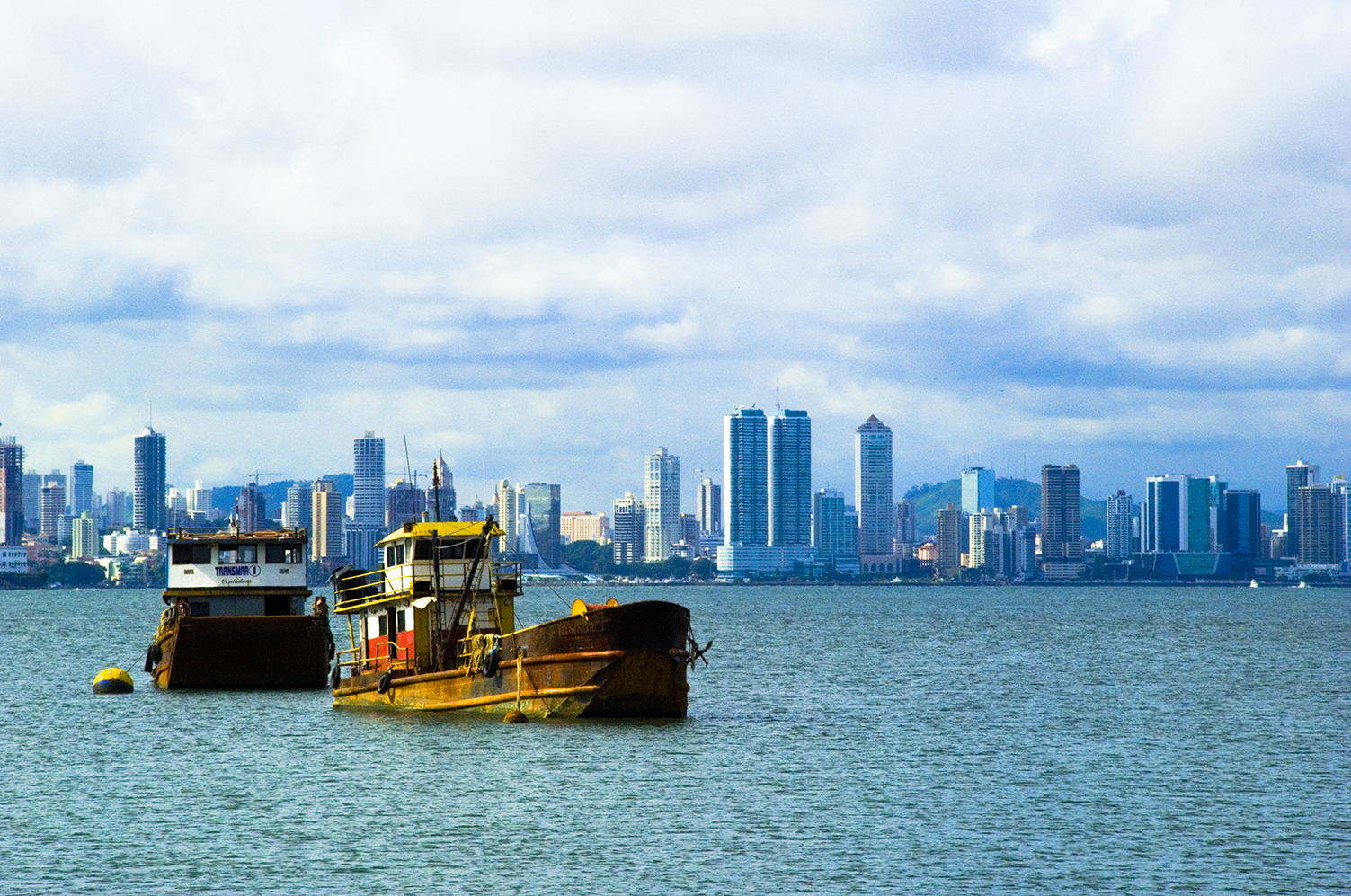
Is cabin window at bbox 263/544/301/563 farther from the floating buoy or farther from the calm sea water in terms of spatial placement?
the floating buoy

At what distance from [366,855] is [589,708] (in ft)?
54.0

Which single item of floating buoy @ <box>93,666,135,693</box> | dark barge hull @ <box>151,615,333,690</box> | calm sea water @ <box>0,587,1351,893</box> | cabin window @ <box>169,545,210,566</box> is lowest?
calm sea water @ <box>0,587,1351,893</box>

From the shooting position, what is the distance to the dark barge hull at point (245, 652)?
220 ft

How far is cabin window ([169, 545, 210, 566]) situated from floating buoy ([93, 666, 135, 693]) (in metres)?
8.81

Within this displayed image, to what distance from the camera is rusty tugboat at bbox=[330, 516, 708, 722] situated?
2021 inches

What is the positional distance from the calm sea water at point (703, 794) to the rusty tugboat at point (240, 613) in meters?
1.18

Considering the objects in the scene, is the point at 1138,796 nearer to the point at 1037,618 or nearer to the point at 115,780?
the point at 115,780

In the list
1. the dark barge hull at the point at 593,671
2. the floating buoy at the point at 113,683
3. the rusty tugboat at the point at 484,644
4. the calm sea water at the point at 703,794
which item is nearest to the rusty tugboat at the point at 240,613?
the calm sea water at the point at 703,794

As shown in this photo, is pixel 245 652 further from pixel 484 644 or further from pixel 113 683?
pixel 484 644

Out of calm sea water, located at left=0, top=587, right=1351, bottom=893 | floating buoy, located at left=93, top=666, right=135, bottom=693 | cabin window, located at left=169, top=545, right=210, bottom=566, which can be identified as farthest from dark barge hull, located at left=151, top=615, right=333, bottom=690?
floating buoy, located at left=93, top=666, right=135, bottom=693

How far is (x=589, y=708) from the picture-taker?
52.2 m

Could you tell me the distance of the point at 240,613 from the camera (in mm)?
67750

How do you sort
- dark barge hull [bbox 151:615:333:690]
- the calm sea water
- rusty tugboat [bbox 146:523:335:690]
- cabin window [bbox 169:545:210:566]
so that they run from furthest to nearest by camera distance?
cabin window [bbox 169:545:210:566] < dark barge hull [bbox 151:615:333:690] < rusty tugboat [bbox 146:523:335:690] < the calm sea water

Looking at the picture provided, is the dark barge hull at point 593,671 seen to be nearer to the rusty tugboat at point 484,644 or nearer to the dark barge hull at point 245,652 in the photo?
the rusty tugboat at point 484,644
